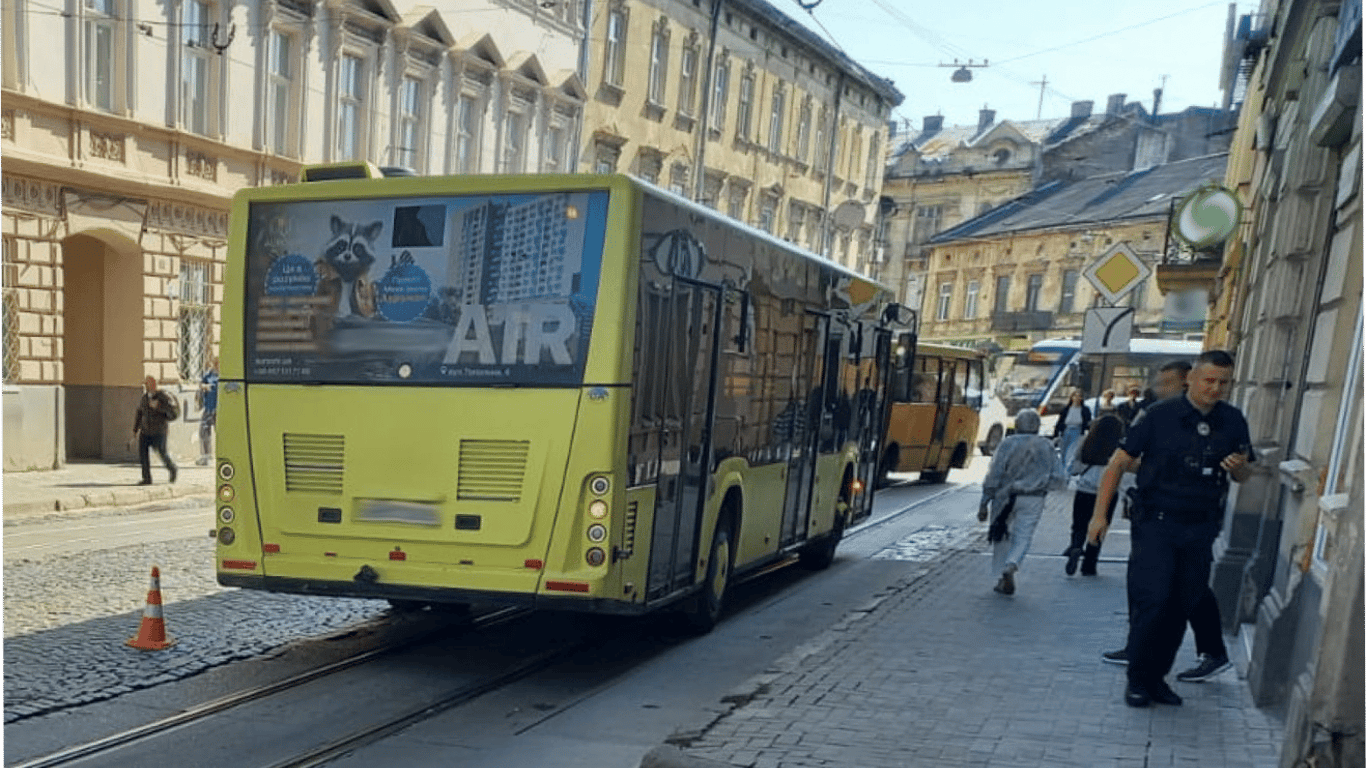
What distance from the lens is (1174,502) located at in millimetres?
5746

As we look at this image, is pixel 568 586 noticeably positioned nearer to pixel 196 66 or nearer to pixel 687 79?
pixel 196 66

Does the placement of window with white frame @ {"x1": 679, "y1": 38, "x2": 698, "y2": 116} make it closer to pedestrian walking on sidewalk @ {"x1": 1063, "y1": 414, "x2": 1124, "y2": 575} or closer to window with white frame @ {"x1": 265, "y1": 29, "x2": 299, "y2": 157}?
window with white frame @ {"x1": 265, "y1": 29, "x2": 299, "y2": 157}

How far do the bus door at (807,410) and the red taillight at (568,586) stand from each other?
3.71 metres

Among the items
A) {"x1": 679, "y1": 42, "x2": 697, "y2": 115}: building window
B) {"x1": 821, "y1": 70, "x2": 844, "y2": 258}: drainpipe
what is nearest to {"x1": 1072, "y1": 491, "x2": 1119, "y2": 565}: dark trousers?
{"x1": 679, "y1": 42, "x2": 697, "y2": 115}: building window

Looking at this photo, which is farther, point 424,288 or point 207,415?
point 207,415

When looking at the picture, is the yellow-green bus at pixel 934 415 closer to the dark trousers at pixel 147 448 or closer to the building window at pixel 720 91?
the dark trousers at pixel 147 448

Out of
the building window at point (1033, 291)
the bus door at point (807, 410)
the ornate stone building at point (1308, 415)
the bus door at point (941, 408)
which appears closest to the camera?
the ornate stone building at point (1308, 415)

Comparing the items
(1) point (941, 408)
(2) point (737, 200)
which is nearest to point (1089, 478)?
(1) point (941, 408)

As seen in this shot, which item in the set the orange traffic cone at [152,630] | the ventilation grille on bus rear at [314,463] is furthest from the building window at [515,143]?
the orange traffic cone at [152,630]

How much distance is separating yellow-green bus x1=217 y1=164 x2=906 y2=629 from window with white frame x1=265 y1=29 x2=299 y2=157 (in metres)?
13.7

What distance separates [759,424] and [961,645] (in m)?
2.40

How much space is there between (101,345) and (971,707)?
1631 centimetres

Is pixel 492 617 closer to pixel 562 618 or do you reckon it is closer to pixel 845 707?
pixel 562 618

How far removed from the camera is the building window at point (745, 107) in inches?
1352
